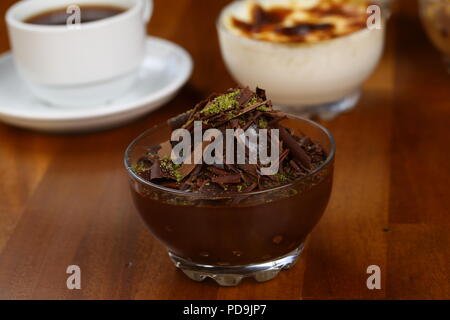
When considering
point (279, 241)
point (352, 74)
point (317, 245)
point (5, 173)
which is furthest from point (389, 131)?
point (5, 173)

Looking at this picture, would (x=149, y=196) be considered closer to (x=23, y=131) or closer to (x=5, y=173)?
(x=5, y=173)

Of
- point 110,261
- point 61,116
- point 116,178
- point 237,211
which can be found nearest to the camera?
point 237,211

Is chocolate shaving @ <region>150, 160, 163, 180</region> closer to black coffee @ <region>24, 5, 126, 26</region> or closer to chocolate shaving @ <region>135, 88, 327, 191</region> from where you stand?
chocolate shaving @ <region>135, 88, 327, 191</region>

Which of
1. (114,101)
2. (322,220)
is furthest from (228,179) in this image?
(114,101)

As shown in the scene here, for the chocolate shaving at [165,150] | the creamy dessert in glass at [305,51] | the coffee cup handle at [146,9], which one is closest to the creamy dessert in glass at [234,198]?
the chocolate shaving at [165,150]

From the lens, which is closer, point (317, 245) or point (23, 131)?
point (317, 245)
